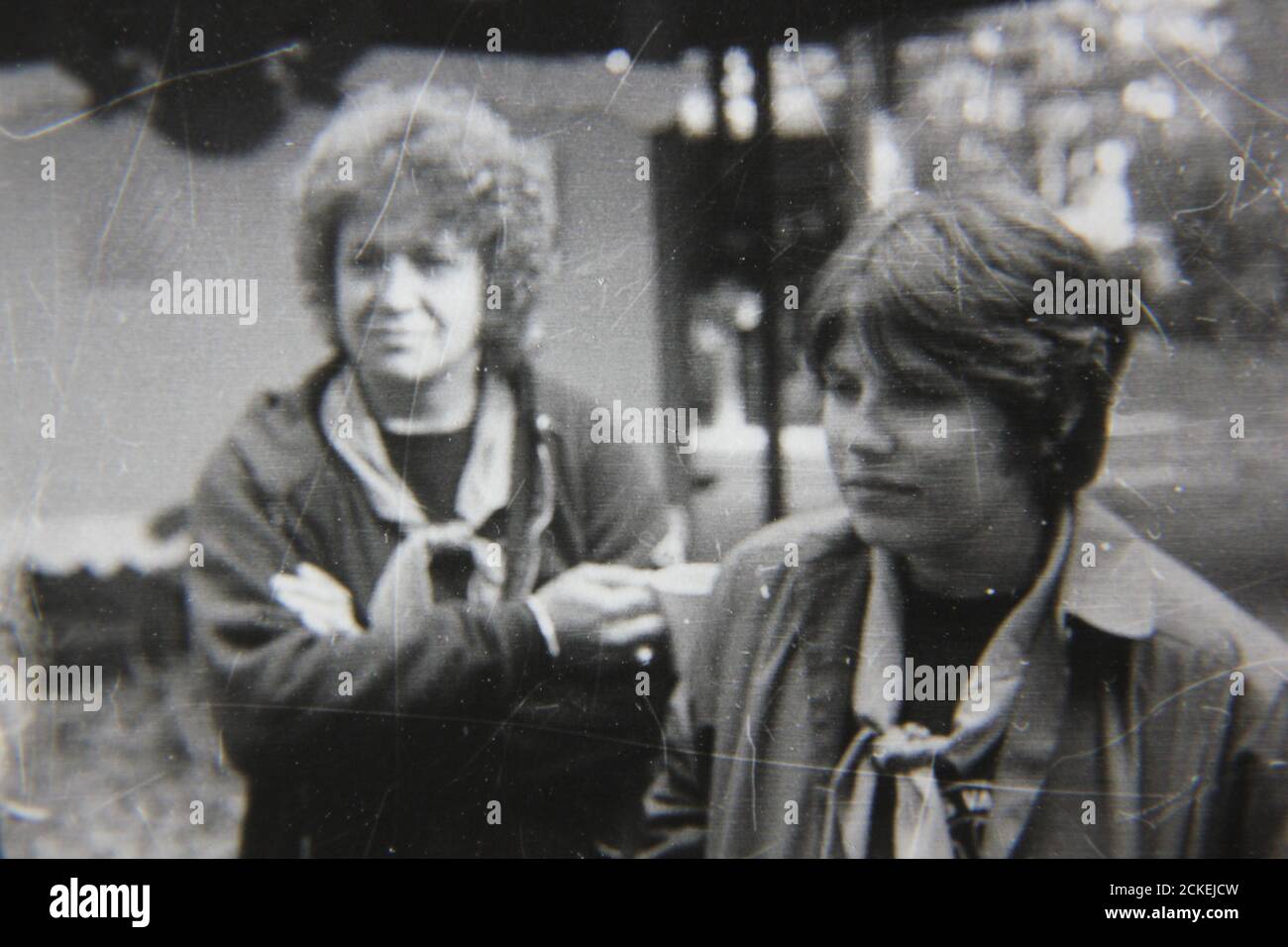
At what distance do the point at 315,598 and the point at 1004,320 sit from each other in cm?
156

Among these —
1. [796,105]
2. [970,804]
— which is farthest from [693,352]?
[970,804]

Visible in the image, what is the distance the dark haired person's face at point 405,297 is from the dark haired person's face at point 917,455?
2.57 feet

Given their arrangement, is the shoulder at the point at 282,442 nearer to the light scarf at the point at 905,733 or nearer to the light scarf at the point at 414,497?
the light scarf at the point at 414,497

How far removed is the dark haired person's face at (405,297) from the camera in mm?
1612

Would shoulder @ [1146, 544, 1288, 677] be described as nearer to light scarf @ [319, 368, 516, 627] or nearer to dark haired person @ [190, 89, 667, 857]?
dark haired person @ [190, 89, 667, 857]

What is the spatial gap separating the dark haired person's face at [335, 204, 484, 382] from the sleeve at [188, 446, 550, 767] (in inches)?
15.3

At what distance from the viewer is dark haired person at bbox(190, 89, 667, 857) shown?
162 centimetres

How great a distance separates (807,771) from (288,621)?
1.15 meters

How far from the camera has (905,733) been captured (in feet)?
5.25

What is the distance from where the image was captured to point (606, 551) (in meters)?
1.62

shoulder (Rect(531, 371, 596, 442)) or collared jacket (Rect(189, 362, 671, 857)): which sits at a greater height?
shoulder (Rect(531, 371, 596, 442))

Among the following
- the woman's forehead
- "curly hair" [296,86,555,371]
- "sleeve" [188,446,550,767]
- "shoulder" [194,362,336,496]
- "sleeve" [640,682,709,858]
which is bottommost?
"sleeve" [640,682,709,858]

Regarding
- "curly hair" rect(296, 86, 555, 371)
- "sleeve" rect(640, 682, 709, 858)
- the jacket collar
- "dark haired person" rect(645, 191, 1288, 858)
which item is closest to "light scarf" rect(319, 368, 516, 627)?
"curly hair" rect(296, 86, 555, 371)

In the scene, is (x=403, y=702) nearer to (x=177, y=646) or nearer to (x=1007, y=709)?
(x=177, y=646)
